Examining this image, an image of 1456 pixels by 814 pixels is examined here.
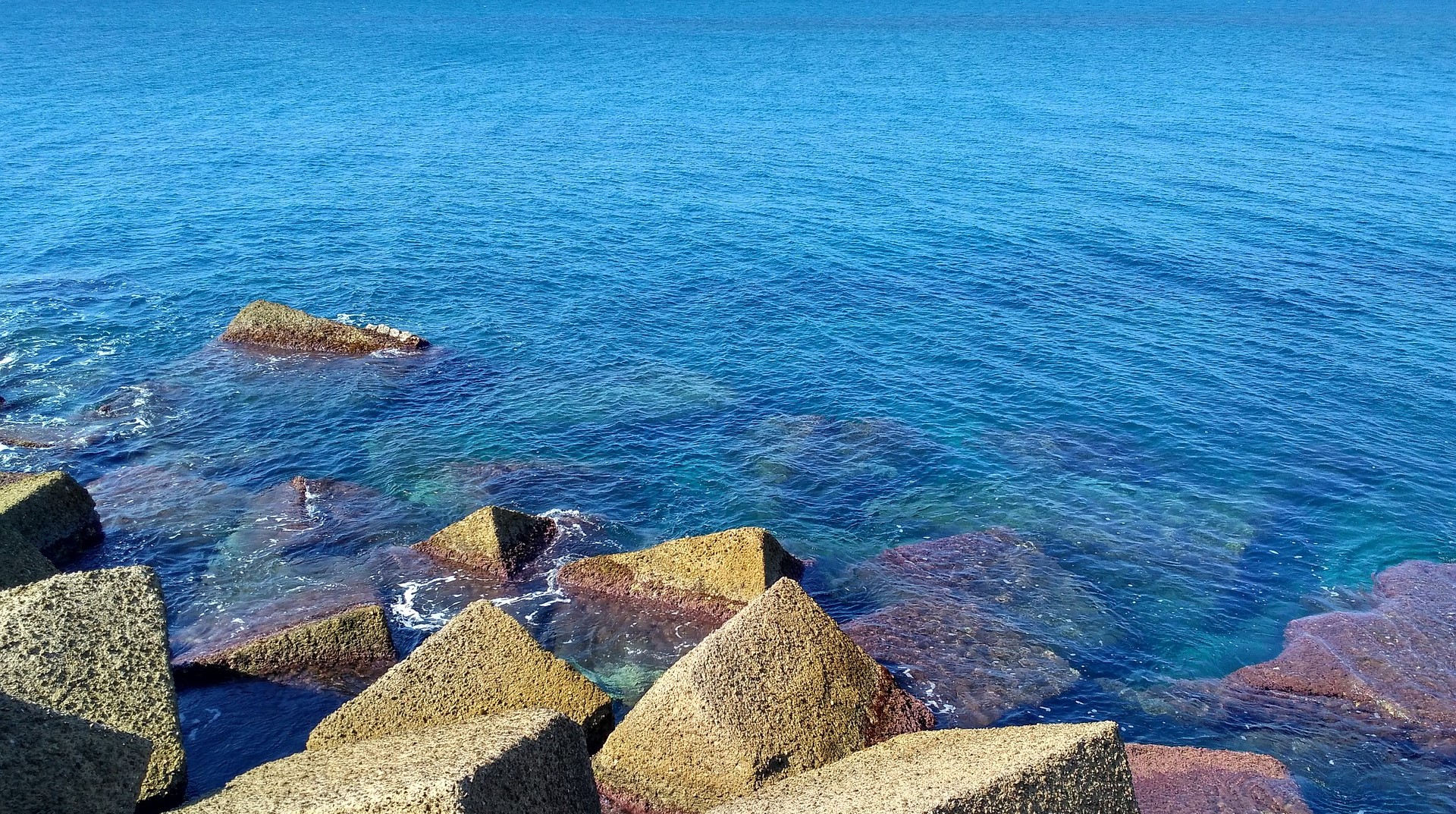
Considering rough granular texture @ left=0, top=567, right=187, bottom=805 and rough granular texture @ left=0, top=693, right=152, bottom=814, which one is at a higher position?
rough granular texture @ left=0, top=693, right=152, bottom=814

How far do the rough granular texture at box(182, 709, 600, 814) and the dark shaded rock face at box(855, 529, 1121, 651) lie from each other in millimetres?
20041

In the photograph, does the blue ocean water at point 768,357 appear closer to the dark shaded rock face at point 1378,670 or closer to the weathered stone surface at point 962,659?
the weathered stone surface at point 962,659

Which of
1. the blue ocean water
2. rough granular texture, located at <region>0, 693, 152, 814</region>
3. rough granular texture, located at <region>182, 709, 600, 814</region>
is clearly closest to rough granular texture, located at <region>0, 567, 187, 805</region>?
rough granular texture, located at <region>0, 693, 152, 814</region>

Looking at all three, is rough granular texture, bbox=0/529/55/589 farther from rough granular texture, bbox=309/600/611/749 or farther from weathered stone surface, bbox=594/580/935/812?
weathered stone surface, bbox=594/580/935/812

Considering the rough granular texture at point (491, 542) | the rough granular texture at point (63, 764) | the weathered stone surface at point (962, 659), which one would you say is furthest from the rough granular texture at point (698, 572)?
the rough granular texture at point (63, 764)

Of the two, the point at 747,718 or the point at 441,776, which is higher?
the point at 441,776

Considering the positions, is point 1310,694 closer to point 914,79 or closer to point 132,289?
point 132,289

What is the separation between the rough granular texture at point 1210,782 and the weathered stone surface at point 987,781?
6.68 metres

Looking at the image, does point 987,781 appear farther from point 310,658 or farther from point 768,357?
point 768,357

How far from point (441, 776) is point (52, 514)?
28898mm

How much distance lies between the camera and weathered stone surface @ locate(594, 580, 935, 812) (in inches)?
981

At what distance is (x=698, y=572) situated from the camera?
117 ft

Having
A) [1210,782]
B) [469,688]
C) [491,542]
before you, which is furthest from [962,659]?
[491,542]

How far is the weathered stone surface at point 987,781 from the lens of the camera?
19172 millimetres
